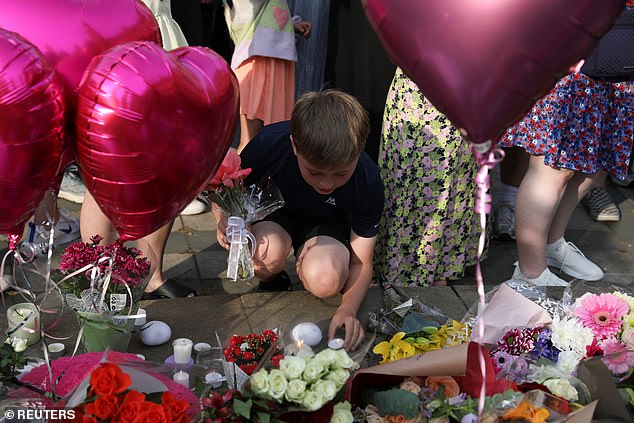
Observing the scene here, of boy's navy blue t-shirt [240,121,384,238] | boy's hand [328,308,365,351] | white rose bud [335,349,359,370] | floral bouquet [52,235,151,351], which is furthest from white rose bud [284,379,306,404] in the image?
boy's navy blue t-shirt [240,121,384,238]

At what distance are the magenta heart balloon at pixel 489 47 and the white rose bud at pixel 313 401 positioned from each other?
55 cm

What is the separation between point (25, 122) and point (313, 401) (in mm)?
759

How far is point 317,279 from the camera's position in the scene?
8.63 ft

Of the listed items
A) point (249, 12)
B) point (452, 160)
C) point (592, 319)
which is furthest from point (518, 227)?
point (249, 12)

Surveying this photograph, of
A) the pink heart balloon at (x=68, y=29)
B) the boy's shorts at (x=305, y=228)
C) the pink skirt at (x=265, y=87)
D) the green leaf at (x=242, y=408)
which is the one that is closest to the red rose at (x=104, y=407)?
the green leaf at (x=242, y=408)

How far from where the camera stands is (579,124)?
2.93 m

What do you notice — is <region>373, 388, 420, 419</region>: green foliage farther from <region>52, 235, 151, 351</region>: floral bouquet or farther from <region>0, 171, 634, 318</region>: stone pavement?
<region>0, 171, 634, 318</region>: stone pavement

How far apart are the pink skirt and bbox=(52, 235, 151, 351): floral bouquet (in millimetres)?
1348

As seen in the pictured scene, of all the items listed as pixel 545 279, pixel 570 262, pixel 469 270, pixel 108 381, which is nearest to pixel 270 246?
pixel 469 270

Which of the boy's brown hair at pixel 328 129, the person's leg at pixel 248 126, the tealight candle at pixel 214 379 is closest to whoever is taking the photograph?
the tealight candle at pixel 214 379

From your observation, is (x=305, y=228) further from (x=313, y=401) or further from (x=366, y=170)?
(x=313, y=401)

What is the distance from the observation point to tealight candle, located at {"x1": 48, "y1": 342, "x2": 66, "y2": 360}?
223cm

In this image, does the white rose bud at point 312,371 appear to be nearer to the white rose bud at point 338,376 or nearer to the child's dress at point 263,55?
the white rose bud at point 338,376

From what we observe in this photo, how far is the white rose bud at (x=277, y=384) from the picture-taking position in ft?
4.53
